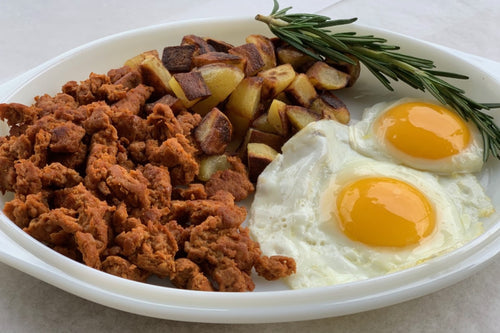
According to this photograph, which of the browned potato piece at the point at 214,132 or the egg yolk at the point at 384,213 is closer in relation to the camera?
the egg yolk at the point at 384,213

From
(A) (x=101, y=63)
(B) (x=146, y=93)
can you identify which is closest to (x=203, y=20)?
(A) (x=101, y=63)

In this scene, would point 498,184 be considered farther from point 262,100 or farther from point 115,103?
point 115,103

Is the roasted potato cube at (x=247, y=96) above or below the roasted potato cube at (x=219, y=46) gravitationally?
below

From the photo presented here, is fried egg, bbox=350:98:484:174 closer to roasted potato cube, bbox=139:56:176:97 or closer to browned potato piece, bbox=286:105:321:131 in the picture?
browned potato piece, bbox=286:105:321:131

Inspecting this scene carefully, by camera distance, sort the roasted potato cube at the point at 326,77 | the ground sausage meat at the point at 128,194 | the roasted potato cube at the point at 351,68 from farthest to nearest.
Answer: the roasted potato cube at the point at 351,68 < the roasted potato cube at the point at 326,77 < the ground sausage meat at the point at 128,194

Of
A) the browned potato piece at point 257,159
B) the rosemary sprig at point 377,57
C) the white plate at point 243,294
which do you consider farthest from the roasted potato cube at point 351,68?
the white plate at point 243,294

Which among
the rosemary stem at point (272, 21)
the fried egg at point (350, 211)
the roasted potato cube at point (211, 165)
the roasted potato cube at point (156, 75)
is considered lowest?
the fried egg at point (350, 211)

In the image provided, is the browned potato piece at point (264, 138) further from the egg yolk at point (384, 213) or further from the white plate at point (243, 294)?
the white plate at point (243, 294)
